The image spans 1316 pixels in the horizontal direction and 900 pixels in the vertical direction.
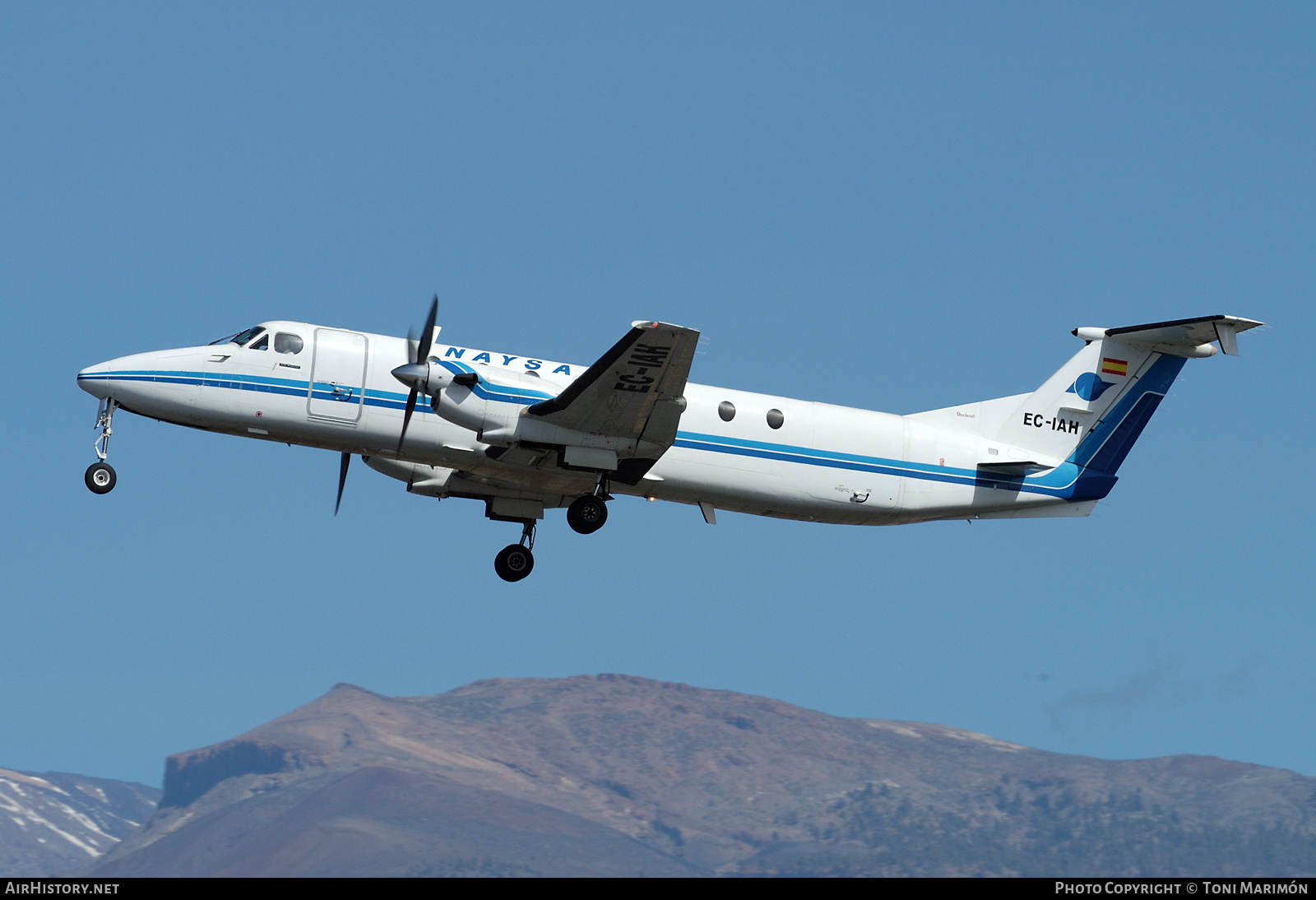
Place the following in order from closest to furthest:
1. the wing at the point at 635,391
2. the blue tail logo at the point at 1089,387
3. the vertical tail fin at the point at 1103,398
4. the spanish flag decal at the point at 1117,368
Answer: the wing at the point at 635,391
the vertical tail fin at the point at 1103,398
the blue tail logo at the point at 1089,387
the spanish flag decal at the point at 1117,368

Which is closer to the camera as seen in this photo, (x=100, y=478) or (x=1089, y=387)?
(x=100, y=478)

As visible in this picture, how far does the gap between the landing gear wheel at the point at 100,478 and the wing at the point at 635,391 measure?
7585 millimetres

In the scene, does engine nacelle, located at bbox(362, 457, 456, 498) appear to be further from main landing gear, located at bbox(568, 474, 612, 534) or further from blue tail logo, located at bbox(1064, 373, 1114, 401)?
blue tail logo, located at bbox(1064, 373, 1114, 401)

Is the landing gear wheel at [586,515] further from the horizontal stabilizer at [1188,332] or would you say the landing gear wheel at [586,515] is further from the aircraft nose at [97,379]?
the horizontal stabilizer at [1188,332]

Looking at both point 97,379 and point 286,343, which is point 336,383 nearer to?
point 286,343

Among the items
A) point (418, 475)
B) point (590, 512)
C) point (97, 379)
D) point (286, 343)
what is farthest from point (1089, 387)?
point (97, 379)

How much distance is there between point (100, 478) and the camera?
82.3 ft

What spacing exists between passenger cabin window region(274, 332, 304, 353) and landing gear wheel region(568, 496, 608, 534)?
5558 millimetres

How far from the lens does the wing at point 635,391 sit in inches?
904

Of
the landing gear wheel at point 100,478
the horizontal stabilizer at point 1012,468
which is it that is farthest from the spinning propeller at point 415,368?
the horizontal stabilizer at point 1012,468

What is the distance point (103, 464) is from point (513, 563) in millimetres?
7742

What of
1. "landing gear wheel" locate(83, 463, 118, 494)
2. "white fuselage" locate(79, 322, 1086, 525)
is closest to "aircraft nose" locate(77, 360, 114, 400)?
"white fuselage" locate(79, 322, 1086, 525)

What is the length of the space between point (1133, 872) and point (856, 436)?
5666 inches
